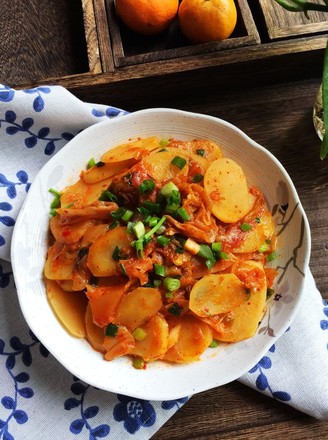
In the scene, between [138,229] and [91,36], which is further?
[91,36]

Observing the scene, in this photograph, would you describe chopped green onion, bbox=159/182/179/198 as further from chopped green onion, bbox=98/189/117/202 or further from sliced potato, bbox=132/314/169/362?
sliced potato, bbox=132/314/169/362

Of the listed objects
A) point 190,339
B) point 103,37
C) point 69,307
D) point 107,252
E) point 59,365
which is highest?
point 103,37

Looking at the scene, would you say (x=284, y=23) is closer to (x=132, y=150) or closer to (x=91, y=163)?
(x=132, y=150)

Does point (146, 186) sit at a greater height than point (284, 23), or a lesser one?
lesser

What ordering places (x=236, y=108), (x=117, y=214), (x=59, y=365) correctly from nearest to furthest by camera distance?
(x=117, y=214) < (x=59, y=365) < (x=236, y=108)

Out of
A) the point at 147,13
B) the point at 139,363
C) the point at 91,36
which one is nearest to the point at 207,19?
the point at 147,13

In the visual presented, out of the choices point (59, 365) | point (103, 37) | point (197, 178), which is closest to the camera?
point (197, 178)

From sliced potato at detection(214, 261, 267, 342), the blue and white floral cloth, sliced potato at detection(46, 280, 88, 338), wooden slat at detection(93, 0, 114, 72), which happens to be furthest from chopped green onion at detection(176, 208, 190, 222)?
wooden slat at detection(93, 0, 114, 72)
